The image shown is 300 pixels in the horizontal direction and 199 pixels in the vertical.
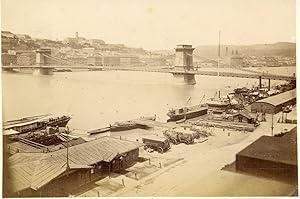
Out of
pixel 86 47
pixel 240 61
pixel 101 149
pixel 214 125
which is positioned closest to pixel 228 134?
pixel 214 125

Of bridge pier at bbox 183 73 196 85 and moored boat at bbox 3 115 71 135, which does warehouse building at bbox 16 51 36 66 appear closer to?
moored boat at bbox 3 115 71 135

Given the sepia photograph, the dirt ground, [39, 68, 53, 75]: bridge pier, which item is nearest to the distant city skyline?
the sepia photograph

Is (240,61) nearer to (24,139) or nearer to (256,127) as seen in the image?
(256,127)

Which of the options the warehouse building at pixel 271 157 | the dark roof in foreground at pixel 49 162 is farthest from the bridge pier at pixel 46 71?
the warehouse building at pixel 271 157

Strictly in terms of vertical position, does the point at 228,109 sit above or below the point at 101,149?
above

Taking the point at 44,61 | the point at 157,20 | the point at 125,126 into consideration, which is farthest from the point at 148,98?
the point at 44,61

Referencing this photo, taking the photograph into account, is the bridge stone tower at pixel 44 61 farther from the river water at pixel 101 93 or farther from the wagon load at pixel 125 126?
the wagon load at pixel 125 126
